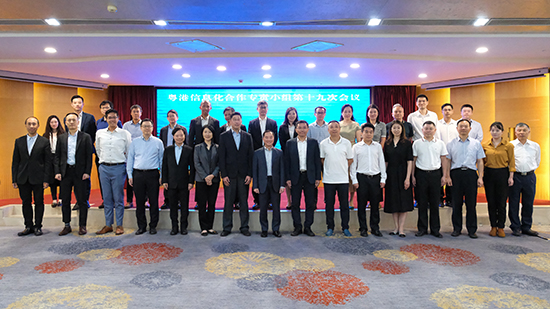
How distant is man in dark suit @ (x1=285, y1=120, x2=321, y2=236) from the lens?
166 inches

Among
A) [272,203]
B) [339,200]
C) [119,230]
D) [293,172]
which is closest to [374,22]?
[293,172]

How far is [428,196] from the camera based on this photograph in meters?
4.33

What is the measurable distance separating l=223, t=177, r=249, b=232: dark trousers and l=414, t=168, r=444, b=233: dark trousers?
2338mm

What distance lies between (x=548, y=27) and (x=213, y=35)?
4901mm

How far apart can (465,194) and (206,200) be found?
3.51 m

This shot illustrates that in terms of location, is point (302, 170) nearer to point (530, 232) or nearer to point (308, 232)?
point (308, 232)

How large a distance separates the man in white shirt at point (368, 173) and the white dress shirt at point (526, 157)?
1.87 meters

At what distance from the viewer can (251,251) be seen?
3.70 meters

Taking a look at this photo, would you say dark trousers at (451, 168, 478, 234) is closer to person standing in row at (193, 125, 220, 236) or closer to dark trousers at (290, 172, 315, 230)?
dark trousers at (290, 172, 315, 230)

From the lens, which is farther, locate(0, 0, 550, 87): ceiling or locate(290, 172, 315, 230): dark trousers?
locate(290, 172, 315, 230): dark trousers

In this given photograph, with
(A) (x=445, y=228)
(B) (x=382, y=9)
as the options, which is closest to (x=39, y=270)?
(B) (x=382, y=9)

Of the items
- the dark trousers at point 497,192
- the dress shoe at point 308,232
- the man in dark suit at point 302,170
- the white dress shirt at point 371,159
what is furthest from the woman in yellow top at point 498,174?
the dress shoe at point 308,232

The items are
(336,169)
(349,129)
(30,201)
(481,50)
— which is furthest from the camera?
(481,50)

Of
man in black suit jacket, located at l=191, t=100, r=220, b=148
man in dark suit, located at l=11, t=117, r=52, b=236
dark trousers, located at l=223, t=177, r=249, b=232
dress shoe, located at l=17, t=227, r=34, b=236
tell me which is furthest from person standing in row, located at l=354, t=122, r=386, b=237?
dress shoe, located at l=17, t=227, r=34, b=236
